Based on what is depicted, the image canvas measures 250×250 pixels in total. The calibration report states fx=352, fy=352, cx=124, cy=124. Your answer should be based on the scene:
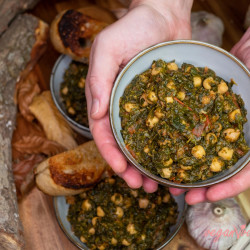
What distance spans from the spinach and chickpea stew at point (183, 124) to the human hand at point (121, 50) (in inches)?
6.2

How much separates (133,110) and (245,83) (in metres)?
0.54

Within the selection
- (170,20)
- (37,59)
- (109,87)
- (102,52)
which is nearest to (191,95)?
(109,87)

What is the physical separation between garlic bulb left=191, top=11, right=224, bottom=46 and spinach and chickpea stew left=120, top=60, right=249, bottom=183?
1221 millimetres

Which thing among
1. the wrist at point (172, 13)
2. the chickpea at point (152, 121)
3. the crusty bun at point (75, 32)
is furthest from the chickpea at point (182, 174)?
the crusty bun at point (75, 32)

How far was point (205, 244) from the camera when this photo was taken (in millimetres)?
2135

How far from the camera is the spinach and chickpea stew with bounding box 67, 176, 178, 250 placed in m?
2.14

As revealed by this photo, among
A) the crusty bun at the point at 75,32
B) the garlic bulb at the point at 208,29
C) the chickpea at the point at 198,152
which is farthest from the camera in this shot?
the garlic bulb at the point at 208,29

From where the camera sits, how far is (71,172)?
2197 mm

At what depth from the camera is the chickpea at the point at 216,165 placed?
1515mm

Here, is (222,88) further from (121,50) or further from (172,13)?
(172,13)

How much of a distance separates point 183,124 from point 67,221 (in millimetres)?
1163

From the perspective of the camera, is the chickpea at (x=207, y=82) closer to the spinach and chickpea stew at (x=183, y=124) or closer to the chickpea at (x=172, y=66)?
the spinach and chickpea stew at (x=183, y=124)

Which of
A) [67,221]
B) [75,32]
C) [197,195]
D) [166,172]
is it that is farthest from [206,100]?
[75,32]

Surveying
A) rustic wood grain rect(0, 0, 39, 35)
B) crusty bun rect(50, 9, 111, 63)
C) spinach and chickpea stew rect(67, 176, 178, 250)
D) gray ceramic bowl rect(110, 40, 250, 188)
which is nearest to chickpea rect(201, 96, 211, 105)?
gray ceramic bowl rect(110, 40, 250, 188)
